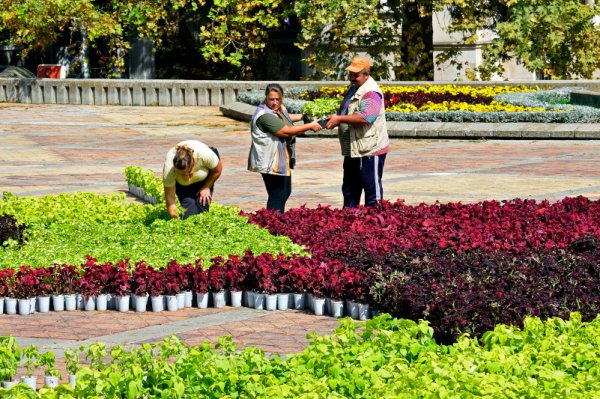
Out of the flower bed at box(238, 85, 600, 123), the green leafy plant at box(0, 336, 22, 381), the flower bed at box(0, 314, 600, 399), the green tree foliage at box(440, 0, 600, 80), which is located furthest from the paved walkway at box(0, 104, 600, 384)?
the green tree foliage at box(440, 0, 600, 80)

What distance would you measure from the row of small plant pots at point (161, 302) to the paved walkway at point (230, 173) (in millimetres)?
110

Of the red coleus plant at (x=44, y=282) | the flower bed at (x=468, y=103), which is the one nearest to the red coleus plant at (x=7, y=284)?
the red coleus plant at (x=44, y=282)

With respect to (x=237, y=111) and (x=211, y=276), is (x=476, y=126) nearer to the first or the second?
(x=237, y=111)

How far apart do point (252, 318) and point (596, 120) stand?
43.9 ft

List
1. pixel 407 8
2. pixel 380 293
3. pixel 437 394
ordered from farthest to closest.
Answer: pixel 407 8, pixel 380 293, pixel 437 394

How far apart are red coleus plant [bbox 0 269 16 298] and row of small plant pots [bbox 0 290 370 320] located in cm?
5

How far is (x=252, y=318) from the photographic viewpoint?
9250 mm

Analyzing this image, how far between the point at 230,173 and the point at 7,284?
7.62m

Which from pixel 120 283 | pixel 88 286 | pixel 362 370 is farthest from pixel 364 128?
pixel 362 370

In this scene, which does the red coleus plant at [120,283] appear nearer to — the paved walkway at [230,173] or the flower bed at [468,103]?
the paved walkway at [230,173]

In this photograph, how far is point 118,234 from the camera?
11328 mm

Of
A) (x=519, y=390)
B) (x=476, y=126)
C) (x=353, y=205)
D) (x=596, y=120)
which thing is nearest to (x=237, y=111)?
(x=476, y=126)

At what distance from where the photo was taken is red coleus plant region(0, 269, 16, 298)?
9.54m

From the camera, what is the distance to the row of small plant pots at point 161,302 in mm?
9492
